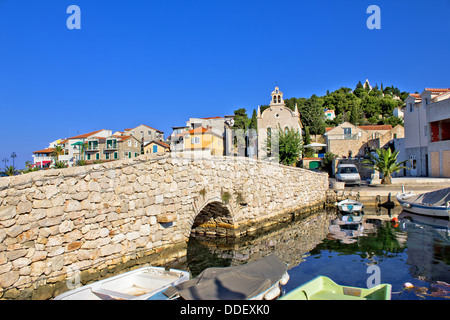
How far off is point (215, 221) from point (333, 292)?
7729mm

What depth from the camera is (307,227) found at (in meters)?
16.2

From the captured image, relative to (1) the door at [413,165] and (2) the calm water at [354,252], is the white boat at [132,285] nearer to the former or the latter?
(2) the calm water at [354,252]

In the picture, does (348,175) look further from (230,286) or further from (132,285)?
(132,285)

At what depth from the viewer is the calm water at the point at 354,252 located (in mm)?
8453

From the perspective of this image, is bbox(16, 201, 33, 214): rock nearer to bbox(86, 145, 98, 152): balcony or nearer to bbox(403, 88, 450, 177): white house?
bbox(403, 88, 450, 177): white house

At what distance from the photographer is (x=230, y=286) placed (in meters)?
5.68

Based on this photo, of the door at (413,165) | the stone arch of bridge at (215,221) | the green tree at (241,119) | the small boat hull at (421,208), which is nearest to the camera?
the stone arch of bridge at (215,221)

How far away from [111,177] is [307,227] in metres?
11.7

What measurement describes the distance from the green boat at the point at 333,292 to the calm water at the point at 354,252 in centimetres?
172

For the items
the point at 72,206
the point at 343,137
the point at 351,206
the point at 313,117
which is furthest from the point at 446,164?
the point at 313,117

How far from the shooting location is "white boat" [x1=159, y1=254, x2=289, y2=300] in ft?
17.8

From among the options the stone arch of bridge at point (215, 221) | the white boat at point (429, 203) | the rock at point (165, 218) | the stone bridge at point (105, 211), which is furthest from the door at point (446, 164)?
the rock at point (165, 218)
